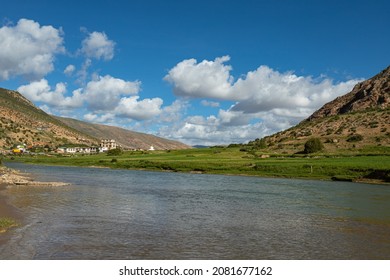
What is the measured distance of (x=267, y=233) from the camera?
877 inches

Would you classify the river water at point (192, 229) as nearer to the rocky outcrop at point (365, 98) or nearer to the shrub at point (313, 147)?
the shrub at point (313, 147)

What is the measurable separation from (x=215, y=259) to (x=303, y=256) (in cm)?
396

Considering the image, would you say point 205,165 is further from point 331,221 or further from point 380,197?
point 331,221

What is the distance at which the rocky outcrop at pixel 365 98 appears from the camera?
5477 inches

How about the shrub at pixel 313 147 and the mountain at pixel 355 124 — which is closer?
the shrub at pixel 313 147

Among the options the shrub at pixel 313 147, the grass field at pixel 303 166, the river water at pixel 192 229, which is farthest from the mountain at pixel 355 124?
the river water at pixel 192 229

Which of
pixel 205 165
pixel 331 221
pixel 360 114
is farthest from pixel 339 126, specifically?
pixel 331 221

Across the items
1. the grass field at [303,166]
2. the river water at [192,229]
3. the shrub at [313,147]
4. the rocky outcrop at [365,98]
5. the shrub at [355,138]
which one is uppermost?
the rocky outcrop at [365,98]

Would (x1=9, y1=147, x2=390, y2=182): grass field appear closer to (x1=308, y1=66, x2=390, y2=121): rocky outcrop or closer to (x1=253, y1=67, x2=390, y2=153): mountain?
(x1=253, y1=67, x2=390, y2=153): mountain

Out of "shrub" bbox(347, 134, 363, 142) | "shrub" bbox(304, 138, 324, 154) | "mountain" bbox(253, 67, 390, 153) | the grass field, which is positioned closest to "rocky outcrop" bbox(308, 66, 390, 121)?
"mountain" bbox(253, 67, 390, 153)

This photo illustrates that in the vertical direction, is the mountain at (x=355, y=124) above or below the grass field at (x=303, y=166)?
above

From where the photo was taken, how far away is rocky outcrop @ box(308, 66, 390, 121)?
139125 mm

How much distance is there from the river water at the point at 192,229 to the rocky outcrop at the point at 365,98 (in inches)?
4411

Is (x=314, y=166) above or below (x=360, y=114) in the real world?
Result: below
